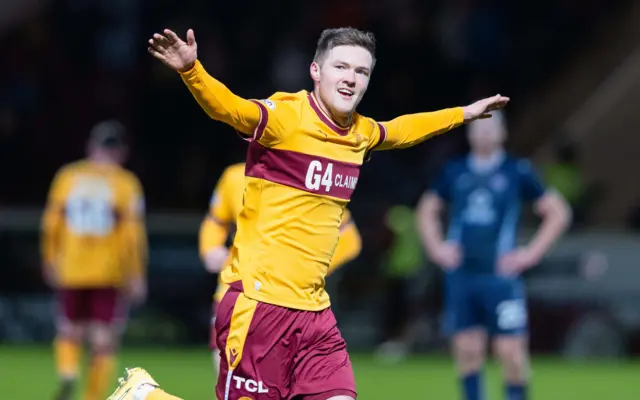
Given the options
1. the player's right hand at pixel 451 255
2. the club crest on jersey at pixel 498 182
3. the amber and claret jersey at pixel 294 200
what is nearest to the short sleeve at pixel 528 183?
the club crest on jersey at pixel 498 182

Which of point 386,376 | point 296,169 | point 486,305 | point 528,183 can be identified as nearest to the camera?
point 296,169

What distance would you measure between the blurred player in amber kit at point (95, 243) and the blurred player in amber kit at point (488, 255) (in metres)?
2.88

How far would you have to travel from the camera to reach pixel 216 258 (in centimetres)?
796

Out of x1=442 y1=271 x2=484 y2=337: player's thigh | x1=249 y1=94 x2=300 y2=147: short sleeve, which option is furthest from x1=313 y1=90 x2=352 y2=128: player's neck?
x1=442 y1=271 x2=484 y2=337: player's thigh

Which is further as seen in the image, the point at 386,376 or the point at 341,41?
the point at 386,376

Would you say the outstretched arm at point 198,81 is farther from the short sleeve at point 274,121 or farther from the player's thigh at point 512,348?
the player's thigh at point 512,348

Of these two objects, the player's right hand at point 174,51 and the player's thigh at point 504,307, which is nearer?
the player's right hand at point 174,51

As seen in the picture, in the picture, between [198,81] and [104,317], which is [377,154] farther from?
[198,81]

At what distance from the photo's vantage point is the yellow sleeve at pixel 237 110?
5562 mm

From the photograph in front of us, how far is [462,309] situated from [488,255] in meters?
0.44

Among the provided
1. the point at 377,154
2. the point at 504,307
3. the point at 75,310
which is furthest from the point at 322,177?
the point at 377,154

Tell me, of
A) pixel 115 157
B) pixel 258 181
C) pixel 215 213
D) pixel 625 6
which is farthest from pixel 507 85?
pixel 258 181

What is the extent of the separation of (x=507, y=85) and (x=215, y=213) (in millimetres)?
12823

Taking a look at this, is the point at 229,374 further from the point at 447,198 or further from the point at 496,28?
the point at 496,28
